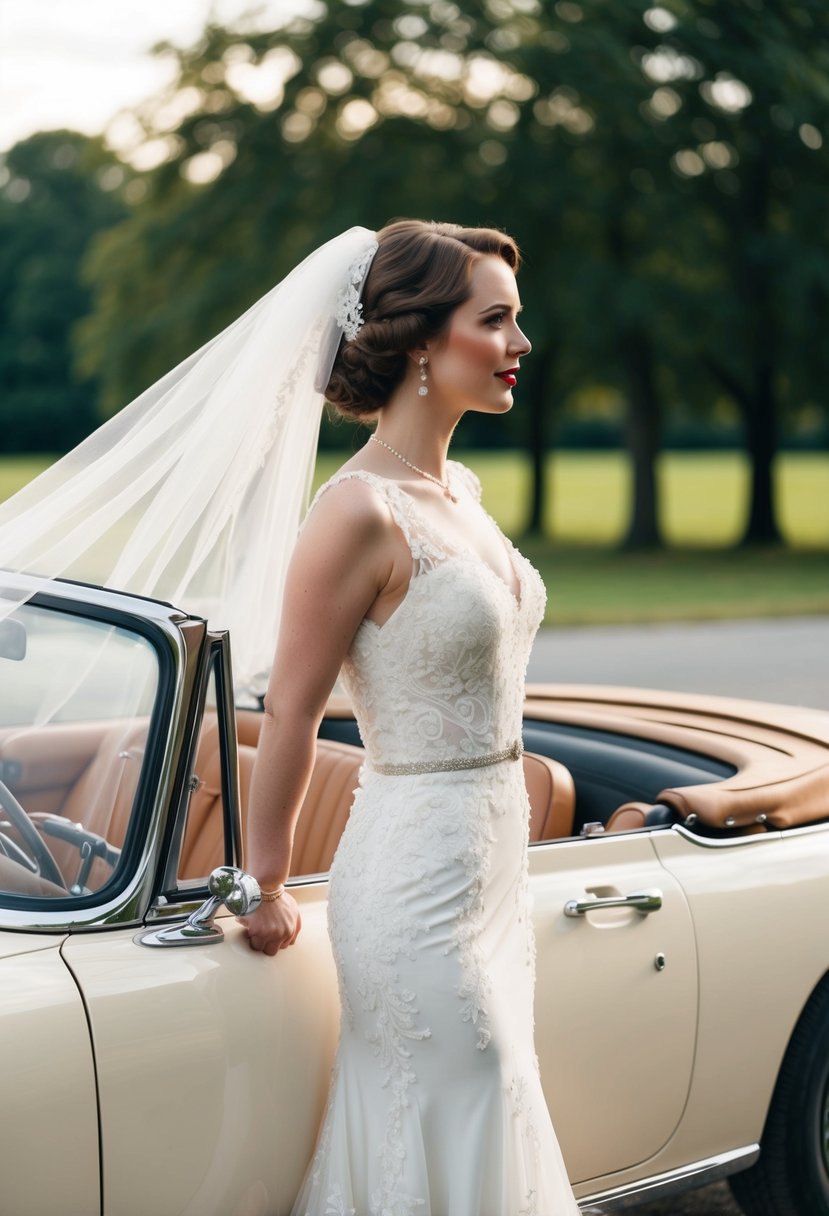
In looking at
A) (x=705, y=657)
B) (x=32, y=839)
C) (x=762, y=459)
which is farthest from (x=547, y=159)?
(x=32, y=839)

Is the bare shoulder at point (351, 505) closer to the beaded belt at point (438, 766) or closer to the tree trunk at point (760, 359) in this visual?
the beaded belt at point (438, 766)

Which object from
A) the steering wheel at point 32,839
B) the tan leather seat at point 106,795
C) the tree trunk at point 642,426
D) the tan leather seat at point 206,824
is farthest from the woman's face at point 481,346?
the tree trunk at point 642,426

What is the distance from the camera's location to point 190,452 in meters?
2.63

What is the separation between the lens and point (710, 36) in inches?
938

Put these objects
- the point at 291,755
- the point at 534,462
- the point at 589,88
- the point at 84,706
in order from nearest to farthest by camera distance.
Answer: the point at 291,755 → the point at 84,706 → the point at 589,88 → the point at 534,462

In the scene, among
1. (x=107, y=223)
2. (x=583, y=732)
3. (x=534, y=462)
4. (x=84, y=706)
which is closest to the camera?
(x=84, y=706)

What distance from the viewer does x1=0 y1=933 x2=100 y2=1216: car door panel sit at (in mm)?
2088

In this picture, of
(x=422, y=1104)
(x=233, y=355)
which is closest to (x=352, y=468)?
(x=233, y=355)

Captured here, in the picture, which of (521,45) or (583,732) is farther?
(521,45)

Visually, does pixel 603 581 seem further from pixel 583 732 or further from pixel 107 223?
pixel 107 223

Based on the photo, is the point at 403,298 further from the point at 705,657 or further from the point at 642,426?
the point at 642,426

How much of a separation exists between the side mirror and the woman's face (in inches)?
31.7

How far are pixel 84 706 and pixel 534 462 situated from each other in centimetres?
3073

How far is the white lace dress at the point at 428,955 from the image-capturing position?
2.36m
